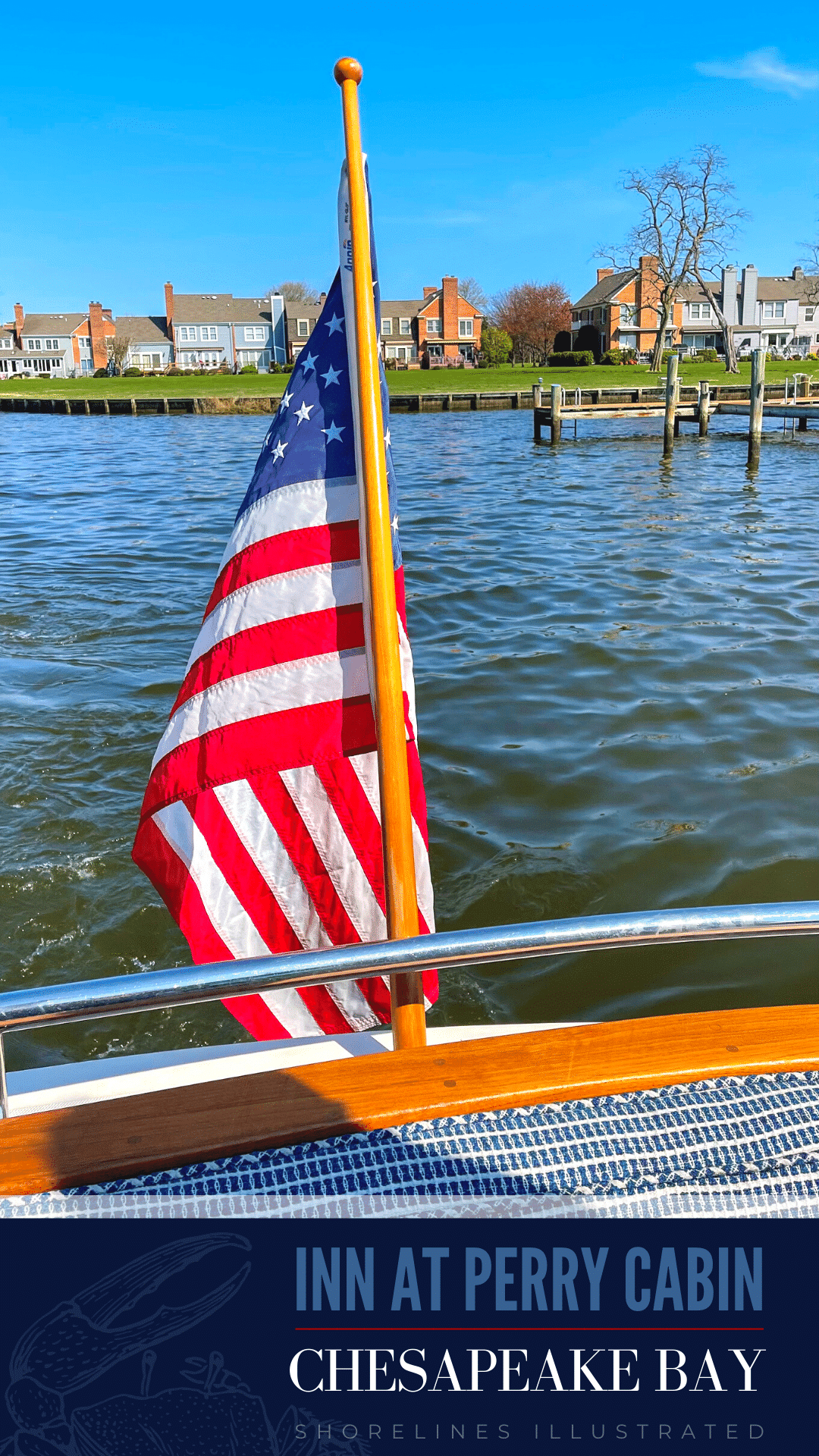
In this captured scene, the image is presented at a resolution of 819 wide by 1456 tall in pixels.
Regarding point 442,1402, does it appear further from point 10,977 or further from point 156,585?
point 156,585

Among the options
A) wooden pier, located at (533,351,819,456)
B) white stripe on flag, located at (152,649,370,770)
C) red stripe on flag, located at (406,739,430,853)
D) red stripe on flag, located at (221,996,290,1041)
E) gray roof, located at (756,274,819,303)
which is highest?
gray roof, located at (756,274,819,303)

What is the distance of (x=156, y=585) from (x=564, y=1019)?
9.05 meters

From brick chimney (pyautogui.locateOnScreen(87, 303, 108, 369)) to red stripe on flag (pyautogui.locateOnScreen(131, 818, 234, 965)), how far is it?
348 feet

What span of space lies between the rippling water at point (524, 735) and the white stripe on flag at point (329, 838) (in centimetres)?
201

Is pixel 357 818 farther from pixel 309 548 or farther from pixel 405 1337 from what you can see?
pixel 405 1337

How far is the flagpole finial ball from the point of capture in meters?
2.33

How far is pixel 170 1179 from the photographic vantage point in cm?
160

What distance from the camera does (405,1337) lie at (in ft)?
4.60

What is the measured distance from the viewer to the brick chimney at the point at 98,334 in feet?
321

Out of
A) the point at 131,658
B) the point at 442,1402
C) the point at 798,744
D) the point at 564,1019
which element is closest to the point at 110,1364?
the point at 442,1402

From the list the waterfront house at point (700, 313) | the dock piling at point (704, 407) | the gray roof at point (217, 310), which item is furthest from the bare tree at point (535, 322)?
the dock piling at point (704, 407)

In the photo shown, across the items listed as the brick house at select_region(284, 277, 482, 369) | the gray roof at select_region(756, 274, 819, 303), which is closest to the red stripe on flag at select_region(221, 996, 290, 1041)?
the brick house at select_region(284, 277, 482, 369)

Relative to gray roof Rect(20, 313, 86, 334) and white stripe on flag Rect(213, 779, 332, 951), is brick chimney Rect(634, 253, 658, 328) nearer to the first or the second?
gray roof Rect(20, 313, 86, 334)

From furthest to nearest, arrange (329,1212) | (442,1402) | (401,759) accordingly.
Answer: (401,759), (329,1212), (442,1402)
